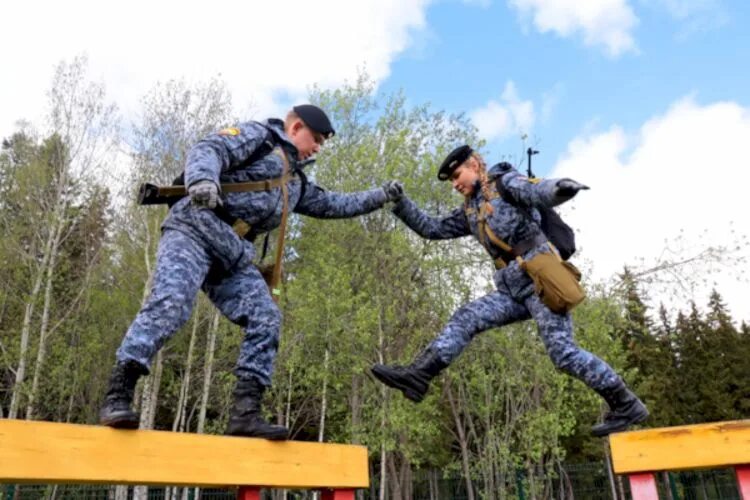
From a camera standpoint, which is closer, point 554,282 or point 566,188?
point 566,188

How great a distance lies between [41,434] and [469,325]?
262 centimetres

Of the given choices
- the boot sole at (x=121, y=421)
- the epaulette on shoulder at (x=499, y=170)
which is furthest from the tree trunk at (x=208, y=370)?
the boot sole at (x=121, y=421)

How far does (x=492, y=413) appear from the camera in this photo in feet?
52.9

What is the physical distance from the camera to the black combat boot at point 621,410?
3635 millimetres

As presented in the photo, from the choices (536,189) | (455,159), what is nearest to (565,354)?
(536,189)

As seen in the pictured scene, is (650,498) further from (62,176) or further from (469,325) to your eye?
(62,176)

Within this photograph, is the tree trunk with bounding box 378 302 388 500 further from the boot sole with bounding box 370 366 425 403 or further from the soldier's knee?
the soldier's knee

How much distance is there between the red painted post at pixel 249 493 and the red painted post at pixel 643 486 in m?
1.75

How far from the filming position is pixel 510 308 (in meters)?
4.06

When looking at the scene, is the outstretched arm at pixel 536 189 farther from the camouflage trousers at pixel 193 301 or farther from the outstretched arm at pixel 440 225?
the camouflage trousers at pixel 193 301

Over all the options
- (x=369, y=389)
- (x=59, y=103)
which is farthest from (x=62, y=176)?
(x=369, y=389)

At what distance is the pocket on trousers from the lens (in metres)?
3.69

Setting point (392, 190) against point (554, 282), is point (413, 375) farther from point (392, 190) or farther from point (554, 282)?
point (392, 190)

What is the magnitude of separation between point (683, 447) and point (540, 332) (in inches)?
47.1
